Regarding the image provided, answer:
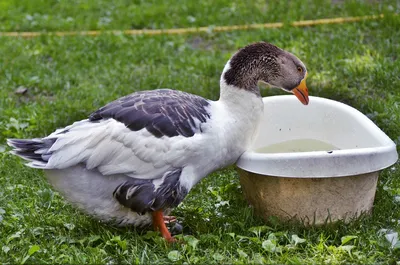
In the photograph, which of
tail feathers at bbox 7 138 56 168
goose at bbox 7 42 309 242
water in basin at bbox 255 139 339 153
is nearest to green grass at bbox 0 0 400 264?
goose at bbox 7 42 309 242

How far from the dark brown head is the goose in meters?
0.24

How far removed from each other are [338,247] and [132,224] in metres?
1.16

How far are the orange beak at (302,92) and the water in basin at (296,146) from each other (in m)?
0.47

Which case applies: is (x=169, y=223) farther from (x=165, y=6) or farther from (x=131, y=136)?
(x=165, y=6)

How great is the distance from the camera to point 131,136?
4.01 meters

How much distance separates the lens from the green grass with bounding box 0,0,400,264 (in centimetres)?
395

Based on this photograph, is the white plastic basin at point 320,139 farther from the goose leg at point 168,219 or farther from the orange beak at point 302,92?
the goose leg at point 168,219

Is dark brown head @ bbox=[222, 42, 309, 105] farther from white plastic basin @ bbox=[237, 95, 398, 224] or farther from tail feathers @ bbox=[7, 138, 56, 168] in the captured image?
tail feathers @ bbox=[7, 138, 56, 168]

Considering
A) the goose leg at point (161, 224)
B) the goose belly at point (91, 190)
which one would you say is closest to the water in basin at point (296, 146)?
the goose leg at point (161, 224)

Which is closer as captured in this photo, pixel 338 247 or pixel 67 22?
pixel 338 247

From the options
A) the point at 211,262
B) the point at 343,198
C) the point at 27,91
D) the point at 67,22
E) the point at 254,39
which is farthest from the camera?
the point at 67,22

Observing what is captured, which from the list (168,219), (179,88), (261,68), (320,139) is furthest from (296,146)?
(179,88)

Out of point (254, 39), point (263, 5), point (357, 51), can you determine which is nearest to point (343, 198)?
point (357, 51)

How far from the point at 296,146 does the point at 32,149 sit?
1790 mm
